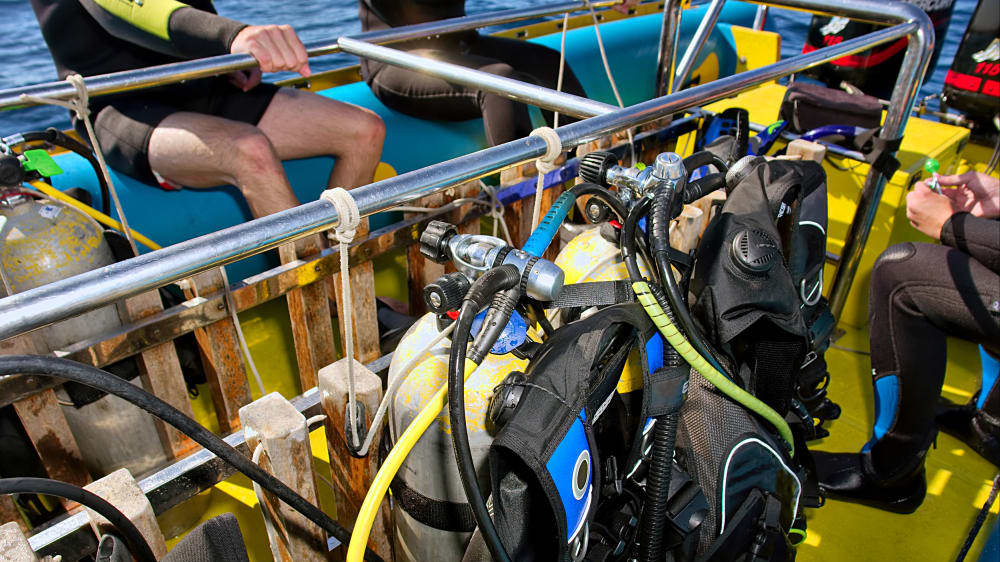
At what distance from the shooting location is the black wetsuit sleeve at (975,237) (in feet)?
6.22

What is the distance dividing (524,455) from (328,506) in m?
1.58

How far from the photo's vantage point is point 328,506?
2102mm

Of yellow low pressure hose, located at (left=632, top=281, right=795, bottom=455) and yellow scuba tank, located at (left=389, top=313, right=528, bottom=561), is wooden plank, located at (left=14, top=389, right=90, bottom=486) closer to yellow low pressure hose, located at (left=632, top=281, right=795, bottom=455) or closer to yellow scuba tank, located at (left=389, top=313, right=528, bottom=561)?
yellow scuba tank, located at (left=389, top=313, right=528, bottom=561)

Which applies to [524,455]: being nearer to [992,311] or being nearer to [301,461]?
[301,461]

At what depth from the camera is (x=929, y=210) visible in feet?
6.91

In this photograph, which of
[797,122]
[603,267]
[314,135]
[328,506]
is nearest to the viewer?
[603,267]

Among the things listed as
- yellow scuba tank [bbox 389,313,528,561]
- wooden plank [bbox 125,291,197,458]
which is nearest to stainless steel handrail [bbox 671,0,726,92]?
yellow scuba tank [bbox 389,313,528,561]

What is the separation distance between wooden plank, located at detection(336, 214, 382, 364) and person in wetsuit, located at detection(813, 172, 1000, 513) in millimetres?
1748

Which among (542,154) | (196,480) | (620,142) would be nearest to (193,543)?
(196,480)

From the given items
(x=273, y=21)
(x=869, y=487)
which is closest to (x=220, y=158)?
(x=869, y=487)

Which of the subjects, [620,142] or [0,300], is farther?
[620,142]

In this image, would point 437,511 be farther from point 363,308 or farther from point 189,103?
point 189,103

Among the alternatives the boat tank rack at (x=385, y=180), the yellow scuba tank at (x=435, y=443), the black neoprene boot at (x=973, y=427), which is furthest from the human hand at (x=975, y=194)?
the yellow scuba tank at (x=435, y=443)

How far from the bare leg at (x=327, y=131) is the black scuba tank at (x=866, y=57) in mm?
4090
